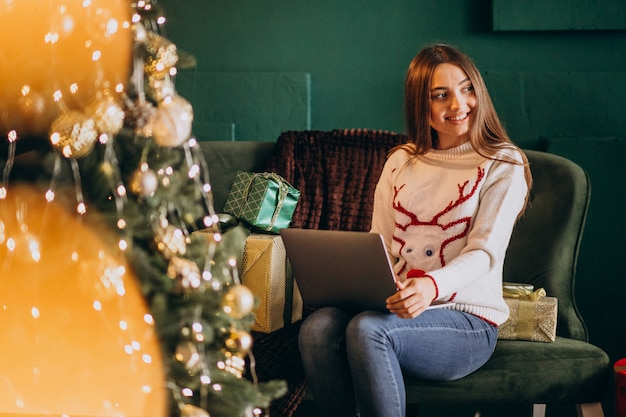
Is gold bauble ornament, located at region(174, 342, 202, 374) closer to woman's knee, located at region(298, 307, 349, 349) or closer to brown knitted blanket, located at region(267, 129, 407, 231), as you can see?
woman's knee, located at region(298, 307, 349, 349)

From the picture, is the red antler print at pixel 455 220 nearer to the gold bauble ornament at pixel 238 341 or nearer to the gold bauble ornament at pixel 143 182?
the gold bauble ornament at pixel 238 341

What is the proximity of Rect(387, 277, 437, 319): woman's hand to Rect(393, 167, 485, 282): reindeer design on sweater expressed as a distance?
0.54 feet

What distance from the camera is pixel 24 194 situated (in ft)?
4.18

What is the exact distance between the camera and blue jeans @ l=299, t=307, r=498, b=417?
1663mm

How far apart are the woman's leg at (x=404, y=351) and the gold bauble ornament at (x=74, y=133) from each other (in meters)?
0.79

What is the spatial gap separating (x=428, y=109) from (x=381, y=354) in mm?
692

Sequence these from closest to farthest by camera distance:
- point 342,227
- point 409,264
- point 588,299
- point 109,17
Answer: point 109,17 → point 409,264 → point 342,227 → point 588,299

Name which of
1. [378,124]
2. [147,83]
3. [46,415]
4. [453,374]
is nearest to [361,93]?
[378,124]

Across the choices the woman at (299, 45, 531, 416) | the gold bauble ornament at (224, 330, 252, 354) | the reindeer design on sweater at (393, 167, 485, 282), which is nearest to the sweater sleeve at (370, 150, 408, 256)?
the woman at (299, 45, 531, 416)

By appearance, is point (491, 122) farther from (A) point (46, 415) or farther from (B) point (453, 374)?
(A) point (46, 415)

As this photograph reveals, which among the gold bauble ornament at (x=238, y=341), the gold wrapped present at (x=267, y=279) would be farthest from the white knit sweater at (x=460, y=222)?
the gold bauble ornament at (x=238, y=341)

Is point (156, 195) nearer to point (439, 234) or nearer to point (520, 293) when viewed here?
point (439, 234)

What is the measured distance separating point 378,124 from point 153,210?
5.71 feet

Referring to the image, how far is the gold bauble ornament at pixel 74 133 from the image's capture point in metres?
1.20
